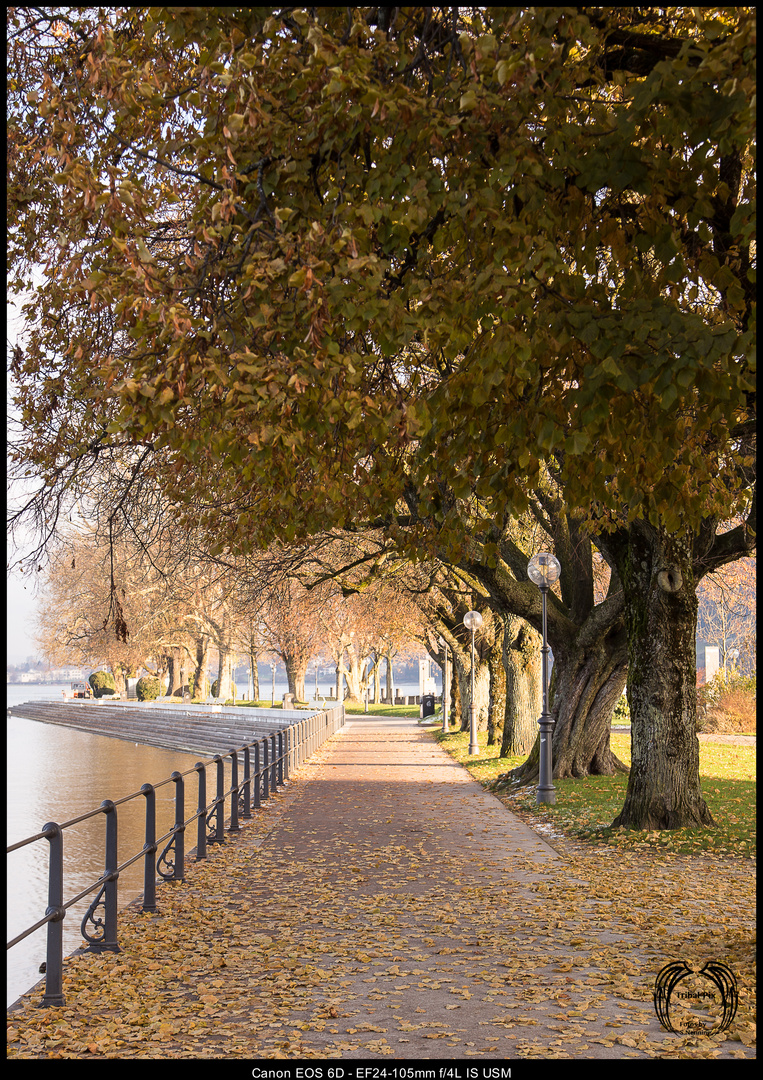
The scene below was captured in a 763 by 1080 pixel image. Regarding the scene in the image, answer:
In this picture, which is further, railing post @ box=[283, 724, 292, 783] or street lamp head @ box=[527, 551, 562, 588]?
railing post @ box=[283, 724, 292, 783]

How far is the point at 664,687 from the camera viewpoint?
13.0m

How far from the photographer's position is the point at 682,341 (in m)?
5.11

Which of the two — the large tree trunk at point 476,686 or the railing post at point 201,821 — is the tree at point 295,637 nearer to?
the large tree trunk at point 476,686

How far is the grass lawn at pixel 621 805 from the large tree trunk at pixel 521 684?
0.60 meters

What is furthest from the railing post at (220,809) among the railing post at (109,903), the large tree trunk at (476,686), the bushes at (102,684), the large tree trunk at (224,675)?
the bushes at (102,684)

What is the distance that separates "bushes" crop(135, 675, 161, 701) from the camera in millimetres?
62688

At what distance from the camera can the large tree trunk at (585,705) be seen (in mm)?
17938

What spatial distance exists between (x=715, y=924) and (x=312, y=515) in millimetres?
5371

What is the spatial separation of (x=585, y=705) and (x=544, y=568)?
370 cm

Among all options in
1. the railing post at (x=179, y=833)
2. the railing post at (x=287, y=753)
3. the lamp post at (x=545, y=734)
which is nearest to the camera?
the railing post at (x=179, y=833)

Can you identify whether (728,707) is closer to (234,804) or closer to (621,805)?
(621,805)

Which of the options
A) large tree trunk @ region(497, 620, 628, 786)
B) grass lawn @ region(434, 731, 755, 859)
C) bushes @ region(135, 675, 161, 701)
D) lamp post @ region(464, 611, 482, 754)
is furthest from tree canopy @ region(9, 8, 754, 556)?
bushes @ region(135, 675, 161, 701)

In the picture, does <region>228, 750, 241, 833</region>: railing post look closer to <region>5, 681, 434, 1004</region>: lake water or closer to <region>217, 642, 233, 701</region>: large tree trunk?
<region>5, 681, 434, 1004</region>: lake water

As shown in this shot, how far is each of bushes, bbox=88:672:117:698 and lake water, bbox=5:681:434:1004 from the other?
2908cm
